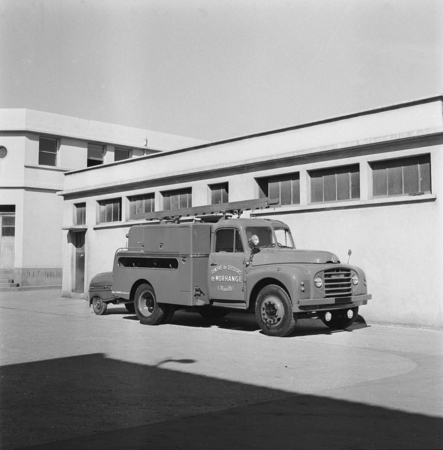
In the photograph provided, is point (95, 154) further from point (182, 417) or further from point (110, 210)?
point (182, 417)

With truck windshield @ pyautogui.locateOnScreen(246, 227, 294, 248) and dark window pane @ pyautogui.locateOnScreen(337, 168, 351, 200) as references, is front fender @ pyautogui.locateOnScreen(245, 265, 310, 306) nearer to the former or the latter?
truck windshield @ pyautogui.locateOnScreen(246, 227, 294, 248)

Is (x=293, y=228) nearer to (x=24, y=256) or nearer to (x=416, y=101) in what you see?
(x=416, y=101)

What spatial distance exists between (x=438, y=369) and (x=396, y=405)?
2.73 m

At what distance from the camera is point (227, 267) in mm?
14055

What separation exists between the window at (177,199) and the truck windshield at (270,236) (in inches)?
262

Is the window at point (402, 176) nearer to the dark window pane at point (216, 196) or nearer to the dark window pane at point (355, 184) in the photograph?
the dark window pane at point (355, 184)

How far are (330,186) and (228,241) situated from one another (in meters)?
3.94

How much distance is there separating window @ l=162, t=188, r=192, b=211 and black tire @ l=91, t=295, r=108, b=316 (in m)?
4.69

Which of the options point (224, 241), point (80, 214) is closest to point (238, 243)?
point (224, 241)

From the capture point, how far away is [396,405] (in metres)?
6.72

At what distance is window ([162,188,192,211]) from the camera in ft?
69.6

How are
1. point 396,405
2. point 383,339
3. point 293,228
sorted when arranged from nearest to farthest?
point 396,405 < point 383,339 < point 293,228

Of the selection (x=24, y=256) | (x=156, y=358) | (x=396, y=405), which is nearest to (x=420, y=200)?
(x=156, y=358)

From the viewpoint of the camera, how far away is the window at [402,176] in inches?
583
